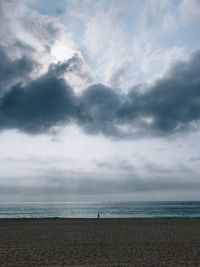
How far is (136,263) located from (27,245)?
29.2ft

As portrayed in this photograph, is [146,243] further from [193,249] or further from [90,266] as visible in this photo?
[90,266]

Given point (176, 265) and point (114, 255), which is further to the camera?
point (114, 255)

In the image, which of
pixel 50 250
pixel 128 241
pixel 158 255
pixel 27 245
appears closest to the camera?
pixel 158 255

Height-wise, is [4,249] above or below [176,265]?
above

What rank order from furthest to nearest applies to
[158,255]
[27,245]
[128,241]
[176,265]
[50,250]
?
[128,241] < [27,245] < [50,250] < [158,255] < [176,265]

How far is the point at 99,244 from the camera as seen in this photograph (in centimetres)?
2034

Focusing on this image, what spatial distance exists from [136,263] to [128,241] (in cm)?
806

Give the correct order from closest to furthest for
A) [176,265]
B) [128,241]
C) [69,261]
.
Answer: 1. [176,265]
2. [69,261]
3. [128,241]

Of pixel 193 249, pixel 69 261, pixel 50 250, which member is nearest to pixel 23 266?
pixel 69 261

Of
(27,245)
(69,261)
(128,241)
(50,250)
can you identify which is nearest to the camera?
(69,261)

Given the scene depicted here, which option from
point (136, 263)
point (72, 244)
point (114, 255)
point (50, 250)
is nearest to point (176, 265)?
point (136, 263)

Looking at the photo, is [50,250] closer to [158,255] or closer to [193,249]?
[158,255]

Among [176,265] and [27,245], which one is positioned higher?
[27,245]

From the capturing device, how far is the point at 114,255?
53.1 ft
